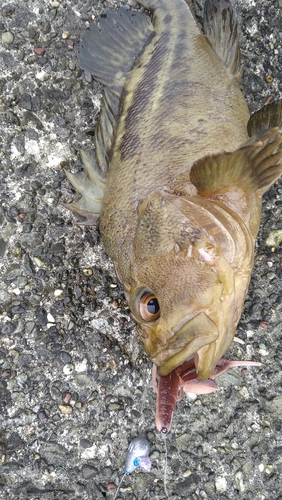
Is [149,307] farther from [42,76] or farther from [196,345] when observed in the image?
[42,76]

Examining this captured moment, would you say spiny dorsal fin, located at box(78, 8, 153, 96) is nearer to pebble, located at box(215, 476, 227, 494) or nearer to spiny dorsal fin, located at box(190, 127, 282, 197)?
spiny dorsal fin, located at box(190, 127, 282, 197)

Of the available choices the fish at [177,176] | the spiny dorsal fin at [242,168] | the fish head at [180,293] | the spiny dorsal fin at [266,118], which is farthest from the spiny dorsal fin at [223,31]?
the fish head at [180,293]

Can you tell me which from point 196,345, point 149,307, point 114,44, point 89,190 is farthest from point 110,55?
point 196,345

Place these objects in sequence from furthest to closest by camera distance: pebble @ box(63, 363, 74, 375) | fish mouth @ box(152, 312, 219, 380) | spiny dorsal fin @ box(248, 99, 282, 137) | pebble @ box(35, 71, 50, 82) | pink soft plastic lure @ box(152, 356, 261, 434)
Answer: pebble @ box(35, 71, 50, 82), pebble @ box(63, 363, 74, 375), spiny dorsal fin @ box(248, 99, 282, 137), pink soft plastic lure @ box(152, 356, 261, 434), fish mouth @ box(152, 312, 219, 380)

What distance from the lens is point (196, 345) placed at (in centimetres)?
189

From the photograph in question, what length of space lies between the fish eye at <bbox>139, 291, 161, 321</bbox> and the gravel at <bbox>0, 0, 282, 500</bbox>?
2.51 ft

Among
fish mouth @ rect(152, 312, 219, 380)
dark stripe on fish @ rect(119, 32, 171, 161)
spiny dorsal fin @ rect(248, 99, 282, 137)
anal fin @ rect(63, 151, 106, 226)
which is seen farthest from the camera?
anal fin @ rect(63, 151, 106, 226)

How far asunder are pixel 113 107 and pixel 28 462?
7.36 feet

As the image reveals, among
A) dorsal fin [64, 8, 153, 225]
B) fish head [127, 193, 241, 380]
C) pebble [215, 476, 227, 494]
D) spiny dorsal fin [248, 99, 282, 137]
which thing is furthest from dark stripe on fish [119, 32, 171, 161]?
pebble [215, 476, 227, 494]

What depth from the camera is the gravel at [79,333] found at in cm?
272

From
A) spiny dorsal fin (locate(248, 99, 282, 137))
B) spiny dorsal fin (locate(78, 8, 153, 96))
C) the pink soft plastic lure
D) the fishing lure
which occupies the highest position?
spiny dorsal fin (locate(78, 8, 153, 96))

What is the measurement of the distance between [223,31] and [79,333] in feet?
7.00

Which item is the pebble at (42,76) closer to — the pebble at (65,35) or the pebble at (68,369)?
the pebble at (65,35)

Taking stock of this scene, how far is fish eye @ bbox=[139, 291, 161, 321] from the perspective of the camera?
2.08 m
